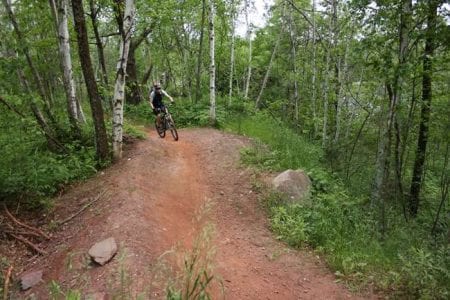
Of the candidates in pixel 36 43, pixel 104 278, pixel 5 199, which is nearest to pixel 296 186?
pixel 104 278

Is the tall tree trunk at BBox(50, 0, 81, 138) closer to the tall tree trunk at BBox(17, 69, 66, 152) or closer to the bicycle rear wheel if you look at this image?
the tall tree trunk at BBox(17, 69, 66, 152)

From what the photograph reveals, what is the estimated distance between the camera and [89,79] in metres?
8.84

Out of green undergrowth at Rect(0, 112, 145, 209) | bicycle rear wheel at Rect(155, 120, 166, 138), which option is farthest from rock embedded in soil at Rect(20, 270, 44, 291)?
bicycle rear wheel at Rect(155, 120, 166, 138)

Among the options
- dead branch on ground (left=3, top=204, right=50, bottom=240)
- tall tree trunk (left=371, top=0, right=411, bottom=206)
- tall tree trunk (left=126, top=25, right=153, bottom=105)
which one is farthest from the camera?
tall tree trunk (left=126, top=25, right=153, bottom=105)

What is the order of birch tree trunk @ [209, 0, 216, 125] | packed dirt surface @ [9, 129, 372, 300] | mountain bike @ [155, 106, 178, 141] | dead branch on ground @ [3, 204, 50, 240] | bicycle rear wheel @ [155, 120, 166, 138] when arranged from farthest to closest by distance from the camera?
1. birch tree trunk @ [209, 0, 216, 125]
2. bicycle rear wheel @ [155, 120, 166, 138]
3. mountain bike @ [155, 106, 178, 141]
4. dead branch on ground @ [3, 204, 50, 240]
5. packed dirt surface @ [9, 129, 372, 300]

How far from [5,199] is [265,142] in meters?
7.28

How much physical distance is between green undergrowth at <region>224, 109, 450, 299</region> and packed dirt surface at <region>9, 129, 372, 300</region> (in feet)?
0.97

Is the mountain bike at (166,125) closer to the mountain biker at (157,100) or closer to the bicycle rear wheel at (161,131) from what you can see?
the bicycle rear wheel at (161,131)

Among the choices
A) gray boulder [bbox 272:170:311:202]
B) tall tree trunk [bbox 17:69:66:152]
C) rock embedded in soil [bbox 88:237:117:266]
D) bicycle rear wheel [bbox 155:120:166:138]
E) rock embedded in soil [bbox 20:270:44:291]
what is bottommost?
rock embedded in soil [bbox 20:270:44:291]

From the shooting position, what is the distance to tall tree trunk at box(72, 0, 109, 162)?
8.37m

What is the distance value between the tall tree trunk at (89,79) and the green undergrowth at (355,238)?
3.68 m

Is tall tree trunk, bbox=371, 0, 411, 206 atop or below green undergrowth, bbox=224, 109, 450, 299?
atop

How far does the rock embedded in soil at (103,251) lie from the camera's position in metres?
5.45

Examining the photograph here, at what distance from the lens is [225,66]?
78.0 ft
